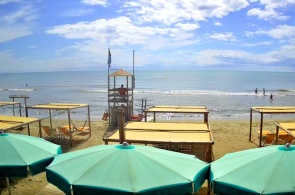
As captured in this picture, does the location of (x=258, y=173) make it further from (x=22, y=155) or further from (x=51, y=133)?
(x=51, y=133)

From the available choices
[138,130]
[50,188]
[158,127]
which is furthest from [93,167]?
[158,127]

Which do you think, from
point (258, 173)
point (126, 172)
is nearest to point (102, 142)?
point (126, 172)

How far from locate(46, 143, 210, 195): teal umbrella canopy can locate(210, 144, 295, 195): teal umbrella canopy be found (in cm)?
33

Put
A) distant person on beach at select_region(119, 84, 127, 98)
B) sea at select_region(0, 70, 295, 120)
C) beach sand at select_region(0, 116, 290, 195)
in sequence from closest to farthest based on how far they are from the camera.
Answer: beach sand at select_region(0, 116, 290, 195) < distant person on beach at select_region(119, 84, 127, 98) < sea at select_region(0, 70, 295, 120)

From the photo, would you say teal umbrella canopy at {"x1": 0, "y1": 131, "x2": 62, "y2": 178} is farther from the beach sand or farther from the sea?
the sea

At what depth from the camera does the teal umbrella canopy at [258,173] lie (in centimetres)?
382

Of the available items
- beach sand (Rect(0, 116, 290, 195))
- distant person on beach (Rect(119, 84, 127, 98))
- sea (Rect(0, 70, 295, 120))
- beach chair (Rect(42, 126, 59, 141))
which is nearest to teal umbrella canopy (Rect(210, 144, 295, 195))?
beach sand (Rect(0, 116, 290, 195))

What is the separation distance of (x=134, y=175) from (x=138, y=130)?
5.02 meters

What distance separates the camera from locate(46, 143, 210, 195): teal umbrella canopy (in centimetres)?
384

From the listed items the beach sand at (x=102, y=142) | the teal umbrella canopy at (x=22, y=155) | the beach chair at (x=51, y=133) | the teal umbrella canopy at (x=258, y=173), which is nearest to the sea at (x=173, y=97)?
the beach chair at (x=51, y=133)

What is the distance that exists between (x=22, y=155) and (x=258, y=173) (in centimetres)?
402

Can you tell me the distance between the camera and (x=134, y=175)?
399cm

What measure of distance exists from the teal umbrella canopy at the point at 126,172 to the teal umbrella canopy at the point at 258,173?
0.33 metres

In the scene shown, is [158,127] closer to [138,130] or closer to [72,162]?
[138,130]
